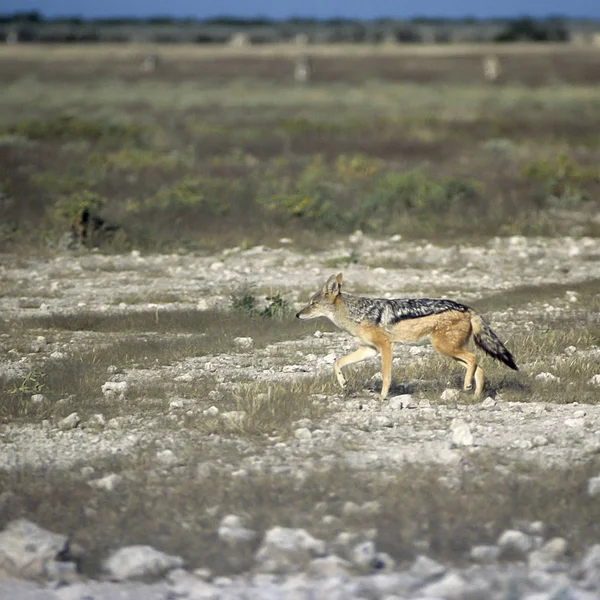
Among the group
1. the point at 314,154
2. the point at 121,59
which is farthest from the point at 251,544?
the point at 121,59

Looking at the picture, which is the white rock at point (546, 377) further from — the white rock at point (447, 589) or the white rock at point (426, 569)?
the white rock at point (447, 589)

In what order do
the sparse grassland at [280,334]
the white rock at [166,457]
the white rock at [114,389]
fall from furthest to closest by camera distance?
the white rock at [114,389]
the white rock at [166,457]
the sparse grassland at [280,334]

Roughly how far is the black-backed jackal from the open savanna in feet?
30.6

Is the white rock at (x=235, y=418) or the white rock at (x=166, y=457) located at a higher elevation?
the white rock at (x=235, y=418)

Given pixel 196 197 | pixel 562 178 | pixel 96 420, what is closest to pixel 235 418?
pixel 96 420

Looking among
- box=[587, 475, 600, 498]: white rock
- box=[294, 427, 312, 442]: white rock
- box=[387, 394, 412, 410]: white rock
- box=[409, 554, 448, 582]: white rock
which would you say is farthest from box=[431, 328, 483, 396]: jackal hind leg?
box=[409, 554, 448, 582]: white rock

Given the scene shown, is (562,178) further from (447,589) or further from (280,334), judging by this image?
(447,589)

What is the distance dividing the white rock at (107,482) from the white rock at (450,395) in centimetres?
309

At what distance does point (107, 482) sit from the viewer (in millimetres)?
7039

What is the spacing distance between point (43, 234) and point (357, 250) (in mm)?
5389

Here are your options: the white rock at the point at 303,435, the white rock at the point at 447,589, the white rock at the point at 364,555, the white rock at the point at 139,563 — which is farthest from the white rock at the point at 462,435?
the white rock at the point at 139,563

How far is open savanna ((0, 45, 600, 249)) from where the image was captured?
20.0m

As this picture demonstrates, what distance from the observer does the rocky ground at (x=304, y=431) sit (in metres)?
5.80

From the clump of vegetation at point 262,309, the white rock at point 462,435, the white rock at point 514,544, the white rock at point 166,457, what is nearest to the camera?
the white rock at point 514,544
